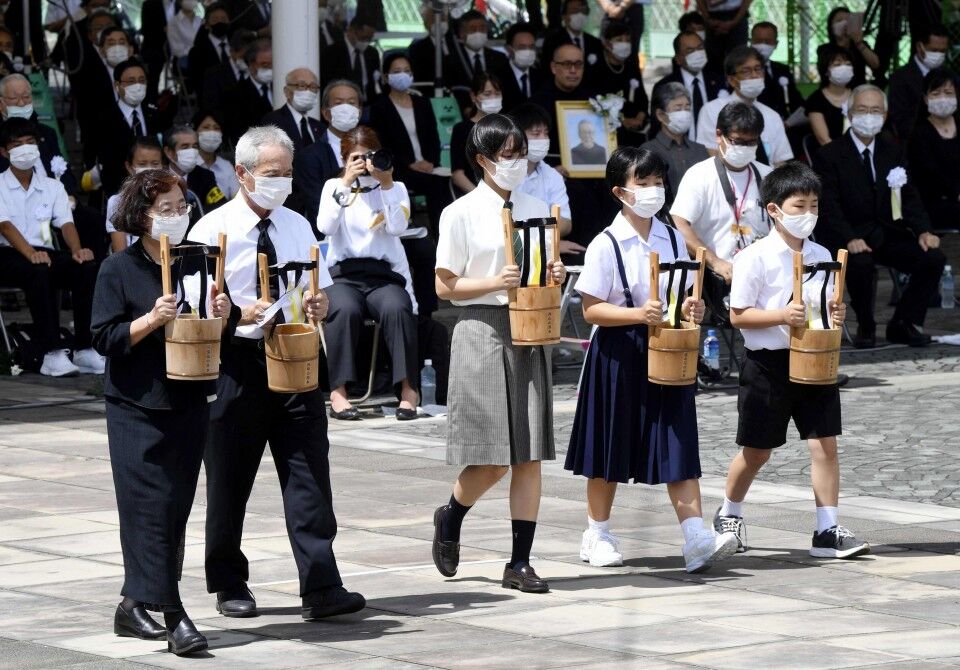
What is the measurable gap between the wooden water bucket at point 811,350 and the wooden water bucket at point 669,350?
492 mm

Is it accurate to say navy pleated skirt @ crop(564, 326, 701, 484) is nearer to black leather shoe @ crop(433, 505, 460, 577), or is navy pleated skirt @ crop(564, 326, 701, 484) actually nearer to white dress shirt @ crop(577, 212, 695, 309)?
white dress shirt @ crop(577, 212, 695, 309)

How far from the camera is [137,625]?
696 centimetres

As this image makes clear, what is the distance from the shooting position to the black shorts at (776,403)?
8.60 metres

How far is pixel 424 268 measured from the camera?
13.9m

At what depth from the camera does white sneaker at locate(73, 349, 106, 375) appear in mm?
14070

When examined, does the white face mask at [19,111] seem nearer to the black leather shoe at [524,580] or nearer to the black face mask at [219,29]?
the black face mask at [219,29]

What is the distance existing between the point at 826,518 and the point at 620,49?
34.7 ft

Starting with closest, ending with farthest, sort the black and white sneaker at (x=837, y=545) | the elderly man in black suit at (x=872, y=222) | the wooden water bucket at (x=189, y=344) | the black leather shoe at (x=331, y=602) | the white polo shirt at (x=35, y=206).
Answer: the wooden water bucket at (x=189, y=344)
the black leather shoe at (x=331, y=602)
the black and white sneaker at (x=837, y=545)
the white polo shirt at (x=35, y=206)
the elderly man in black suit at (x=872, y=222)

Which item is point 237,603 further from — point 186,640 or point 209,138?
point 209,138

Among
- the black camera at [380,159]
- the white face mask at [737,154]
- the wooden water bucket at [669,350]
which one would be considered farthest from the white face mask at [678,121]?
the wooden water bucket at [669,350]

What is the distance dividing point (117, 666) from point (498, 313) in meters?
2.20

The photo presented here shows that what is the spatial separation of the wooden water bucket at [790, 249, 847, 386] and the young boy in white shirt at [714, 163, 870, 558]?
157mm

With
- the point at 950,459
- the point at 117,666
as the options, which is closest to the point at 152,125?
the point at 950,459

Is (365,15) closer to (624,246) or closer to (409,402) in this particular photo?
(409,402)
